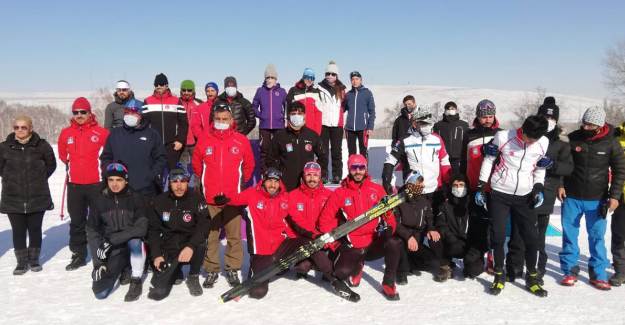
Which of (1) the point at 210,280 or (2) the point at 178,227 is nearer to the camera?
(2) the point at 178,227

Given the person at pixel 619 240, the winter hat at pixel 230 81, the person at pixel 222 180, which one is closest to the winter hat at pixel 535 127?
the person at pixel 619 240

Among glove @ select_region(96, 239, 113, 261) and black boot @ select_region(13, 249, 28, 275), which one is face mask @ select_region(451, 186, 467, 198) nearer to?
glove @ select_region(96, 239, 113, 261)

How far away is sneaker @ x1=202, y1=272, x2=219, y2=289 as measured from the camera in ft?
16.9

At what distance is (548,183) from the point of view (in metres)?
5.27

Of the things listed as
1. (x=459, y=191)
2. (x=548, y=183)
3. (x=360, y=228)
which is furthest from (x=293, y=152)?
(x=548, y=183)

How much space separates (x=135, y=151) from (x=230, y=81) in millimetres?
2733

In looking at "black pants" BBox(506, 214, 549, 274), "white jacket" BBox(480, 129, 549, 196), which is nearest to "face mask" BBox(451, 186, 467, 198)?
"white jacket" BBox(480, 129, 549, 196)

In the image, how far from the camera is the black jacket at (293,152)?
5949 millimetres

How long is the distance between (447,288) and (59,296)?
4.32 m

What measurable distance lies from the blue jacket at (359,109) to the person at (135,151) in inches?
174

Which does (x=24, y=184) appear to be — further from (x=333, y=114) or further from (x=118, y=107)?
(x=333, y=114)

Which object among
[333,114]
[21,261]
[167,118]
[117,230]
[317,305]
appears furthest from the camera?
[333,114]

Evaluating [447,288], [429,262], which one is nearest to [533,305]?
[447,288]

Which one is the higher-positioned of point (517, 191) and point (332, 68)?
point (332, 68)
